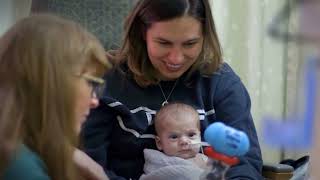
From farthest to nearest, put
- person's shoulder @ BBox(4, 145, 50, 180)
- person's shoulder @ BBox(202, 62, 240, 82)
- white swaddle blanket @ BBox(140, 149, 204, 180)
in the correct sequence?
person's shoulder @ BBox(202, 62, 240, 82), white swaddle blanket @ BBox(140, 149, 204, 180), person's shoulder @ BBox(4, 145, 50, 180)

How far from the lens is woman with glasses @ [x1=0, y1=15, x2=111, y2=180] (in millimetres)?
804

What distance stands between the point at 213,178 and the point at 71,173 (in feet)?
1.00

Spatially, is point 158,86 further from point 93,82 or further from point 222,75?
point 93,82

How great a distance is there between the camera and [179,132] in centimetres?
126

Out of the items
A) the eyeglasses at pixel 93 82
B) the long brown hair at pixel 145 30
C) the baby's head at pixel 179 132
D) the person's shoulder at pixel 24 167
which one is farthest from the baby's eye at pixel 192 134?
the person's shoulder at pixel 24 167

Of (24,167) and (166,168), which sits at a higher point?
(24,167)

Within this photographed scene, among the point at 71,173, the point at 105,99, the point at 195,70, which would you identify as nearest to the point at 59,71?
the point at 71,173

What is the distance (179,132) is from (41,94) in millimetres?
525

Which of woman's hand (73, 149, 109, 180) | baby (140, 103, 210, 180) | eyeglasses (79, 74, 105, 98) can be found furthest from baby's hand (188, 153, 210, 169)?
eyeglasses (79, 74, 105, 98)

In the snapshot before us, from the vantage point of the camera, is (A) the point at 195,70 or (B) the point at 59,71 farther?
(A) the point at 195,70

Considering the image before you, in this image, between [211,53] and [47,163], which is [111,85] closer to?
[211,53]

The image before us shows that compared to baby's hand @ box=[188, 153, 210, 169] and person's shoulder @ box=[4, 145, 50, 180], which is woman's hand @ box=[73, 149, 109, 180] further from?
person's shoulder @ box=[4, 145, 50, 180]

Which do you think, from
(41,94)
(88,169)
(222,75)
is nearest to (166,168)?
(88,169)

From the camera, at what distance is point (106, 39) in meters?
1.64
